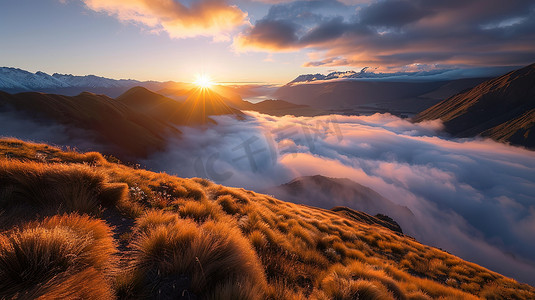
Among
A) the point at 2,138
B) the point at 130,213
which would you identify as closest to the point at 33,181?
Result: the point at 130,213

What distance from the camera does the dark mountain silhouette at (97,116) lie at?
113 metres

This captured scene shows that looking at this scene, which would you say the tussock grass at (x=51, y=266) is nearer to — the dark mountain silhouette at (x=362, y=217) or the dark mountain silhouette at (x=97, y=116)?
the dark mountain silhouette at (x=362, y=217)

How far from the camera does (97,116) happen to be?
130m

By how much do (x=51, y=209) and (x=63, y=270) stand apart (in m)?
2.99

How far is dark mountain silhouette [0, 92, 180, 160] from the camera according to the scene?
113438 mm

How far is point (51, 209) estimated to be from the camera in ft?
14.3

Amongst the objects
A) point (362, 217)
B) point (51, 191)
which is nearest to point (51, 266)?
point (51, 191)

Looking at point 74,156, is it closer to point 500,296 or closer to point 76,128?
point 500,296

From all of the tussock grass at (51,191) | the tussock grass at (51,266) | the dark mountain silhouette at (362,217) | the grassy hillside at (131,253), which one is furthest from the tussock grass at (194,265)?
the dark mountain silhouette at (362,217)

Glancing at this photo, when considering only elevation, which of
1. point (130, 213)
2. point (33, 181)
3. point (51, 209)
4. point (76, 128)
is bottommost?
point (76, 128)

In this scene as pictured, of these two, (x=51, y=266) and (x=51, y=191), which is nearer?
(x=51, y=266)

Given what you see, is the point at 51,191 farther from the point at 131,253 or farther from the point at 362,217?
the point at 362,217

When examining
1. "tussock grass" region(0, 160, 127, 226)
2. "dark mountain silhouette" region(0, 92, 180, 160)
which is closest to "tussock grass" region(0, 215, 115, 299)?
"tussock grass" region(0, 160, 127, 226)

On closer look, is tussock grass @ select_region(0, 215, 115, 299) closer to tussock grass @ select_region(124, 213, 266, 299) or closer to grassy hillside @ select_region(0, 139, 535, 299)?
grassy hillside @ select_region(0, 139, 535, 299)
